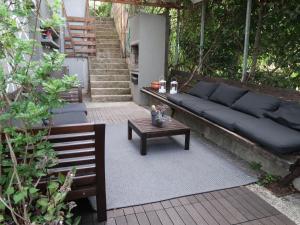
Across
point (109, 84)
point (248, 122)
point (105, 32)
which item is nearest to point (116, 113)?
point (109, 84)

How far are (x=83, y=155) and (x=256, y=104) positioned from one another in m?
2.67

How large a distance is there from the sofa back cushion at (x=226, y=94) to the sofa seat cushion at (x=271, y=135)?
2.94ft

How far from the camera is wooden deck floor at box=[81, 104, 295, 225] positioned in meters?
2.03

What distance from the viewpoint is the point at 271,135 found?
2631mm

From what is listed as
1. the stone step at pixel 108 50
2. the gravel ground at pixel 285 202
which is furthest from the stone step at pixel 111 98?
the gravel ground at pixel 285 202

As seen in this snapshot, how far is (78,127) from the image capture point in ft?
5.83

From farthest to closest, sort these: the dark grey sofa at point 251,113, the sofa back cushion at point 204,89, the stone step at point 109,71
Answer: the stone step at point 109,71, the sofa back cushion at point 204,89, the dark grey sofa at point 251,113

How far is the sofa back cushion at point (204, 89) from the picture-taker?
473 cm

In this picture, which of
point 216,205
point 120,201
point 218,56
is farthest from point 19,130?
point 218,56

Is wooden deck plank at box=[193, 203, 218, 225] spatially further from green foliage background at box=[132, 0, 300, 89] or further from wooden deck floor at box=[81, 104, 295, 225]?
green foliage background at box=[132, 0, 300, 89]

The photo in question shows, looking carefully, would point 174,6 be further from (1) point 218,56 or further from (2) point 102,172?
(2) point 102,172

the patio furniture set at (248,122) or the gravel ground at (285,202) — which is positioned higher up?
the patio furniture set at (248,122)

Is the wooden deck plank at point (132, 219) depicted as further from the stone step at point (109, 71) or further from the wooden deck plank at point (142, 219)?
the stone step at point (109, 71)

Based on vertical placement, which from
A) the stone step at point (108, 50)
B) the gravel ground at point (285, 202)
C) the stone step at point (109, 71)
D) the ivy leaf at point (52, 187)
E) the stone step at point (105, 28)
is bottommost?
the gravel ground at point (285, 202)
